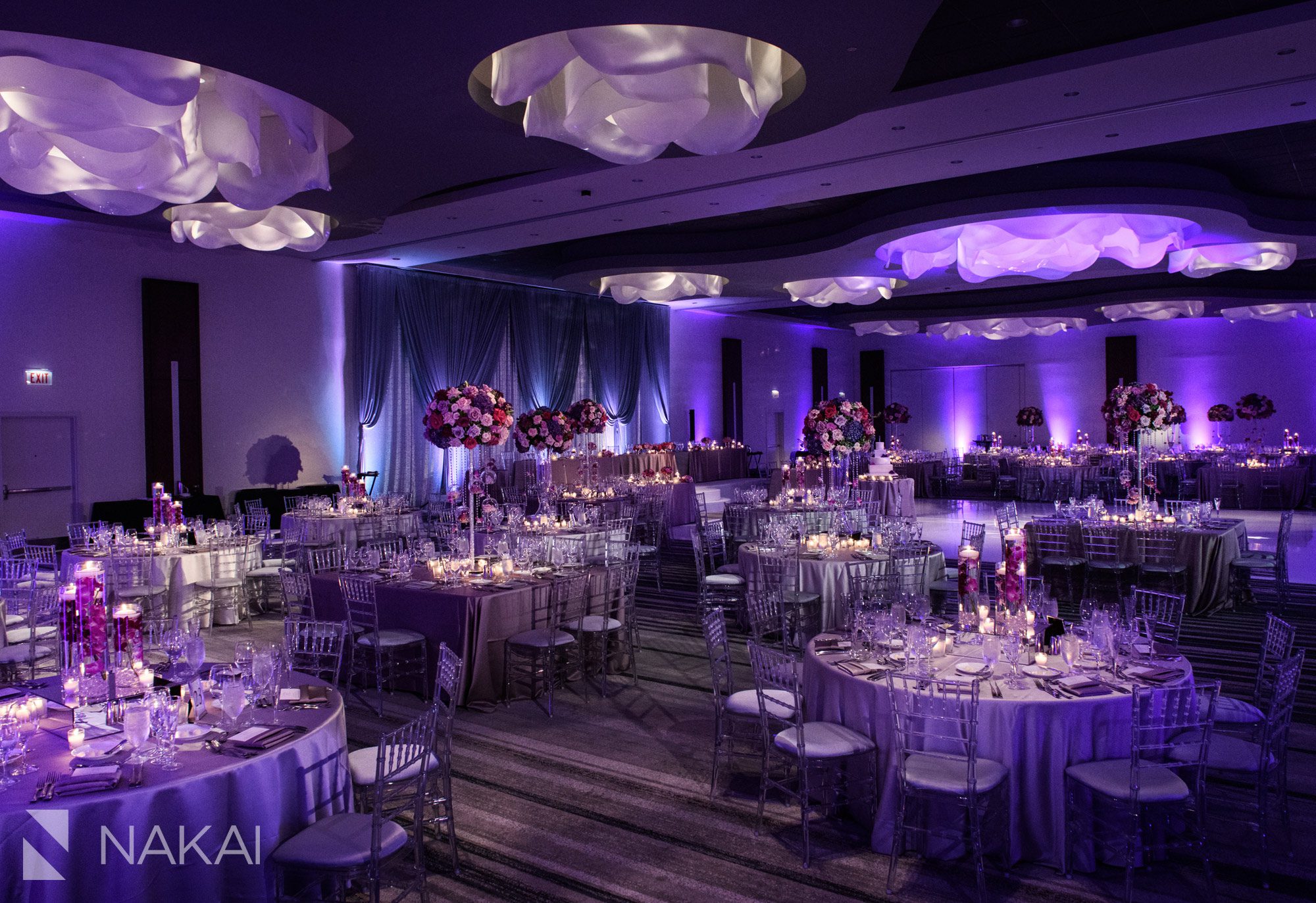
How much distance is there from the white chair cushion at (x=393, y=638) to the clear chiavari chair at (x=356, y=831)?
2.26 meters

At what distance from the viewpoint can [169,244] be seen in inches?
516

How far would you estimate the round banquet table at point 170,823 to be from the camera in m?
2.93

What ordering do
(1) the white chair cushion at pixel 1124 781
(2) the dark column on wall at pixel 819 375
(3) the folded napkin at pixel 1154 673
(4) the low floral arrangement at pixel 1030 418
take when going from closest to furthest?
(1) the white chair cushion at pixel 1124 781
(3) the folded napkin at pixel 1154 673
(4) the low floral arrangement at pixel 1030 418
(2) the dark column on wall at pixel 819 375

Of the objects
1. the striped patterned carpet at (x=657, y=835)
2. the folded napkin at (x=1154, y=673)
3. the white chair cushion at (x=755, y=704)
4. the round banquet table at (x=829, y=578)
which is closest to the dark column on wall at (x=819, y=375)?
the round banquet table at (x=829, y=578)

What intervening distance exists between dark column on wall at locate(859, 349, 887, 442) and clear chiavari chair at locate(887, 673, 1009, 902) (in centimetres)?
2454

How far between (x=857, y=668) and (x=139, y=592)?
21.5 ft

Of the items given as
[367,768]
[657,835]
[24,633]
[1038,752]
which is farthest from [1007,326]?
[367,768]

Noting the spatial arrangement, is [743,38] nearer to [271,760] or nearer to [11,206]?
[271,760]

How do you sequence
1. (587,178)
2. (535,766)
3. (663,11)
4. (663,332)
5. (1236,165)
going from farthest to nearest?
(663,332) < (1236,165) < (587,178) < (535,766) < (663,11)

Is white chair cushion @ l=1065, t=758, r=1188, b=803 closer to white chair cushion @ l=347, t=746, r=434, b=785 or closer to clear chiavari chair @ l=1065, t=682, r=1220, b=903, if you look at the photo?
clear chiavari chair @ l=1065, t=682, r=1220, b=903

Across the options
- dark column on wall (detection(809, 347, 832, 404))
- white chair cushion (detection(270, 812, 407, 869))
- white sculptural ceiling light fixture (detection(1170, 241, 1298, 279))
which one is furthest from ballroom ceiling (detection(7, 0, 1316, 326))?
dark column on wall (detection(809, 347, 832, 404))

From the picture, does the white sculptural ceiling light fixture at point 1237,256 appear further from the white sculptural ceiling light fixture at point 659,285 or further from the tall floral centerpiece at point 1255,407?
the tall floral centerpiece at point 1255,407

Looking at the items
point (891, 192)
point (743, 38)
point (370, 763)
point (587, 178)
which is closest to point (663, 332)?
point (891, 192)

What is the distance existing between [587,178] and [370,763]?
7.00 meters
